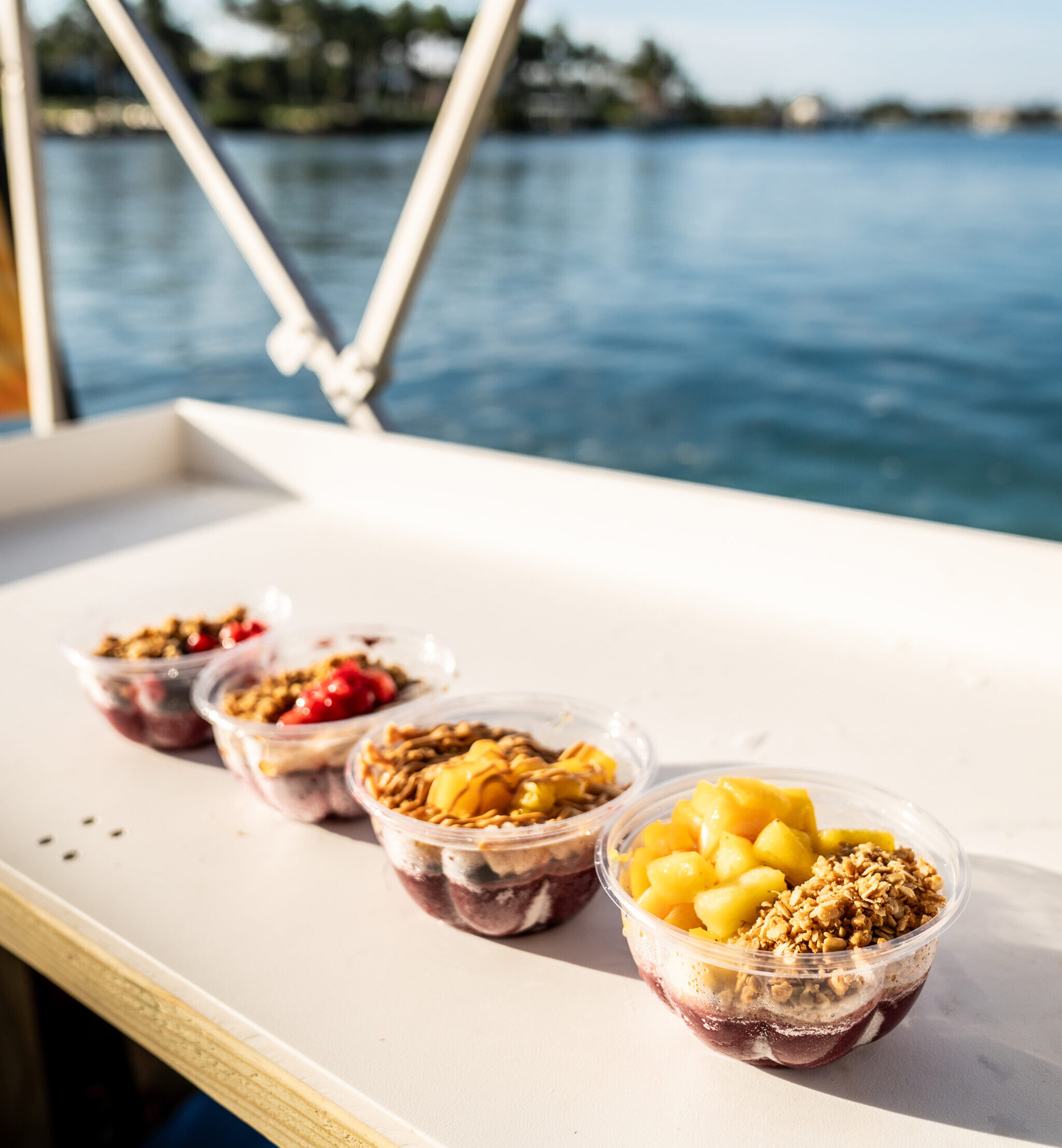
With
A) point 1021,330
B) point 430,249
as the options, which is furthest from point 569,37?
point 430,249

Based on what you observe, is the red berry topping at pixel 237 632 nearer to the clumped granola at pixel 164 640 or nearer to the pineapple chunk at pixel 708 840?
the clumped granola at pixel 164 640

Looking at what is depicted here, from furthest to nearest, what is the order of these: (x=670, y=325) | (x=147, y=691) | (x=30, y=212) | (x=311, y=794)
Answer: (x=670, y=325) < (x=30, y=212) < (x=147, y=691) < (x=311, y=794)

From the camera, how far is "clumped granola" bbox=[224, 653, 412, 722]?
98cm

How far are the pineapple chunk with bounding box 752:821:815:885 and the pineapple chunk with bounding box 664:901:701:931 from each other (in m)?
0.05

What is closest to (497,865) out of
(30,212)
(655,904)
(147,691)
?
(655,904)

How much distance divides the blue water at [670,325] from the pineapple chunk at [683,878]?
13.5 metres

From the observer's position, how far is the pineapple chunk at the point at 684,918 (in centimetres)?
68

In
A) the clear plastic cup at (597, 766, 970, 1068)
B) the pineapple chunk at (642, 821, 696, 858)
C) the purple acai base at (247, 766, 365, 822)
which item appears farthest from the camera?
the purple acai base at (247, 766, 365, 822)

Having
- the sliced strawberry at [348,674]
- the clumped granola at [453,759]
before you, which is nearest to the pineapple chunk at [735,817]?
the clumped granola at [453,759]

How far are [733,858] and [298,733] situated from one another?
1.34ft

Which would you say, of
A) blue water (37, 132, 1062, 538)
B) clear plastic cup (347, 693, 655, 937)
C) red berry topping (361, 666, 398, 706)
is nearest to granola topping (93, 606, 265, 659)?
red berry topping (361, 666, 398, 706)

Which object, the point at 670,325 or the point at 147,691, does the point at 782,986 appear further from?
the point at 670,325

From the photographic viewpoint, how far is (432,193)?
2.05 m

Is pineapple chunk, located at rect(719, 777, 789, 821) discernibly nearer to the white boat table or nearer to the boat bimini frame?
the white boat table
